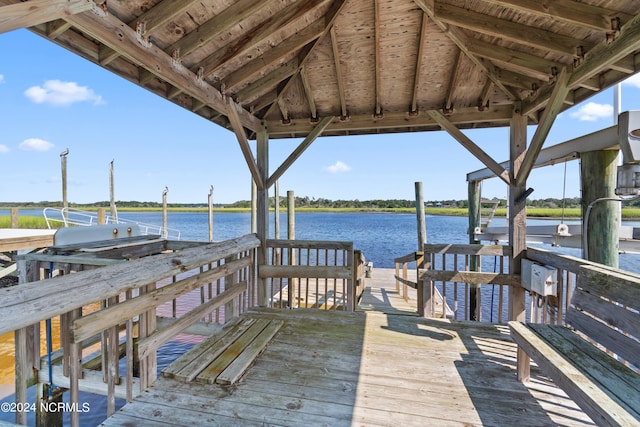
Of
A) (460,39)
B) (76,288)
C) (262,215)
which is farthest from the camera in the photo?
(262,215)

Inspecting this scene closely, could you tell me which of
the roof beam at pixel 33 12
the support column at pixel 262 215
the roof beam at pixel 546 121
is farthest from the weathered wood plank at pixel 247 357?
the roof beam at pixel 546 121

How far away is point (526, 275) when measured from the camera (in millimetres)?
3164

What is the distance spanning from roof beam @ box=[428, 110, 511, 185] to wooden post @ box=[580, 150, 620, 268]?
89 cm

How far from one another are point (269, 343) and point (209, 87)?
2.63 metres

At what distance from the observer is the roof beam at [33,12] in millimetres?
1206

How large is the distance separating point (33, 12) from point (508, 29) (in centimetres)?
316

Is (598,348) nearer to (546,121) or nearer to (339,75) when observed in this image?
(546,121)

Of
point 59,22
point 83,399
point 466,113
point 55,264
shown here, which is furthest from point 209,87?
point 83,399

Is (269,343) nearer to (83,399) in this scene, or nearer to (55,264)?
(55,264)

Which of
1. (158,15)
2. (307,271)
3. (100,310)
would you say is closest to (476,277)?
(307,271)

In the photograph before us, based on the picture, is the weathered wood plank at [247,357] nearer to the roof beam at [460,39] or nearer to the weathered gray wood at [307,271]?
the weathered gray wood at [307,271]

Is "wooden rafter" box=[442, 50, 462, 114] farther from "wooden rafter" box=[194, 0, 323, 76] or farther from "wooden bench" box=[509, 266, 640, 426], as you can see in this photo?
"wooden bench" box=[509, 266, 640, 426]

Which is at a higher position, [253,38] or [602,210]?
[253,38]

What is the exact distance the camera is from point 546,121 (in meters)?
2.77
